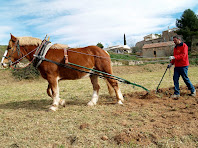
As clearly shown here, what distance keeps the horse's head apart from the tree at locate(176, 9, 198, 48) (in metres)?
38.6

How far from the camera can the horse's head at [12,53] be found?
5.34m

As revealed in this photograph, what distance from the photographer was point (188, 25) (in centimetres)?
3766

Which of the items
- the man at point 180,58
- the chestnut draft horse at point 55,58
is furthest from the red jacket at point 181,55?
the chestnut draft horse at point 55,58

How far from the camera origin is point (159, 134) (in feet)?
10.7

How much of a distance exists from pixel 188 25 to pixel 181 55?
37.8 m

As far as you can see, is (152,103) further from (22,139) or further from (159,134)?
(22,139)

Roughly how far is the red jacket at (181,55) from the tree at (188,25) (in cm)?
3536

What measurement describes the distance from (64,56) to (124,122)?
2.74 metres

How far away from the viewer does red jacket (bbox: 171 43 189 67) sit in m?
5.71

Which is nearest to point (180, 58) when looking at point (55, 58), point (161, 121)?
point (161, 121)

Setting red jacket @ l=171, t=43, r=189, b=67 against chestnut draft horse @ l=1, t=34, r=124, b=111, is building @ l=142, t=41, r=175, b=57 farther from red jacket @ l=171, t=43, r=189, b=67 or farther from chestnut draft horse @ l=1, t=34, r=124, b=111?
chestnut draft horse @ l=1, t=34, r=124, b=111

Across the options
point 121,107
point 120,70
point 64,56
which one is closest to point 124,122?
point 121,107

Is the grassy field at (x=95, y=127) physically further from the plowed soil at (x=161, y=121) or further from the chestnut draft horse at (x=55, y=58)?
the chestnut draft horse at (x=55, y=58)

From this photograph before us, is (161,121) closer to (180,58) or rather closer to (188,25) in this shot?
(180,58)
